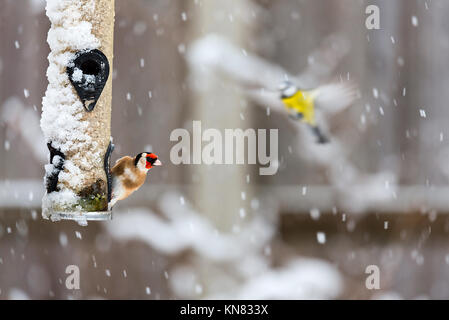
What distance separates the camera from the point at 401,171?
293cm

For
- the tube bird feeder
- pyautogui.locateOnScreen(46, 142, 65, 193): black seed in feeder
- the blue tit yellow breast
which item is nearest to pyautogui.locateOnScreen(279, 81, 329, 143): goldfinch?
the blue tit yellow breast

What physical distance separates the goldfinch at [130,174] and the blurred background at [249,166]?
1334 millimetres

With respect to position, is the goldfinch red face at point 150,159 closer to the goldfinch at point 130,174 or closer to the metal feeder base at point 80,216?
the goldfinch at point 130,174

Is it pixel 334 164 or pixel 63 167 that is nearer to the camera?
pixel 63 167

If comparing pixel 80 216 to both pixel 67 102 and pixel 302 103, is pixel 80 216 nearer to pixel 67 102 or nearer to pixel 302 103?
pixel 67 102

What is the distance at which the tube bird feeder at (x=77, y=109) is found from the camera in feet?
4.87

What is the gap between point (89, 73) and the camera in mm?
1485

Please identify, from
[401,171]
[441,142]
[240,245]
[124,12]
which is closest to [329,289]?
[240,245]

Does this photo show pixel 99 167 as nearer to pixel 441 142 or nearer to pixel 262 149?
pixel 262 149

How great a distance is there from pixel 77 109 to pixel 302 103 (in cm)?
94

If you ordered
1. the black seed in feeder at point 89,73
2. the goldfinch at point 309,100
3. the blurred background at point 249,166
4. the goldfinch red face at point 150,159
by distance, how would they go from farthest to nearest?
the blurred background at point 249,166, the goldfinch at point 309,100, the black seed in feeder at point 89,73, the goldfinch red face at point 150,159

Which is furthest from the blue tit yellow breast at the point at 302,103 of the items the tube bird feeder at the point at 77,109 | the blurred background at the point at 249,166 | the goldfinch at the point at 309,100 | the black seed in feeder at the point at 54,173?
the black seed in feeder at the point at 54,173

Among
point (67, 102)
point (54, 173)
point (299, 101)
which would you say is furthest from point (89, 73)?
point (299, 101)
